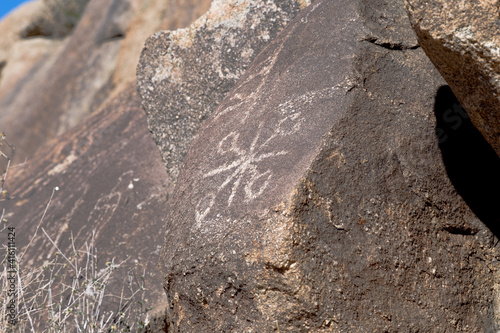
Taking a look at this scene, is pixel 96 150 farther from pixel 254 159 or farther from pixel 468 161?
pixel 468 161

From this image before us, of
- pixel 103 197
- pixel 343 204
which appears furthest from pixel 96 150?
pixel 343 204

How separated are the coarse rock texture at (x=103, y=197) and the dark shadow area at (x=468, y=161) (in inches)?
53.1

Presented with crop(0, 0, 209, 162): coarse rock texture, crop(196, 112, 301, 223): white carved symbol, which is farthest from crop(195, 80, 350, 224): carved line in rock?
crop(0, 0, 209, 162): coarse rock texture

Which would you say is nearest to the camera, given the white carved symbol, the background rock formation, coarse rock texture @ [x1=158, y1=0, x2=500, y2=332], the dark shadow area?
coarse rock texture @ [x1=158, y1=0, x2=500, y2=332]

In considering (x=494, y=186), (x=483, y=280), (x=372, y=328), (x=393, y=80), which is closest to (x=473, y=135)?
(x=494, y=186)

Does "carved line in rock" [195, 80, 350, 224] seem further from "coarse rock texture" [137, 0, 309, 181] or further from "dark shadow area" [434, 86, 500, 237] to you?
"coarse rock texture" [137, 0, 309, 181]

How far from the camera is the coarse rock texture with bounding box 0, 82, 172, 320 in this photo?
268 centimetres

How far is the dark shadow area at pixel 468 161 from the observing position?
1.80 m

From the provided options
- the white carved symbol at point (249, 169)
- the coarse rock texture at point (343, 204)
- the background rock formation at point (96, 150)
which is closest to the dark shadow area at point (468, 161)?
the coarse rock texture at point (343, 204)

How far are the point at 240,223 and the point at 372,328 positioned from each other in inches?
19.1

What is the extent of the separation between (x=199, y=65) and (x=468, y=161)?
134 cm

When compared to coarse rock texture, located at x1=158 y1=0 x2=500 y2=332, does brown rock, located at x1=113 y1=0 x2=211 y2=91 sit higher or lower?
lower

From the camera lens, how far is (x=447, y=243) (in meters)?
1.72

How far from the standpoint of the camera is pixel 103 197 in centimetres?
319
